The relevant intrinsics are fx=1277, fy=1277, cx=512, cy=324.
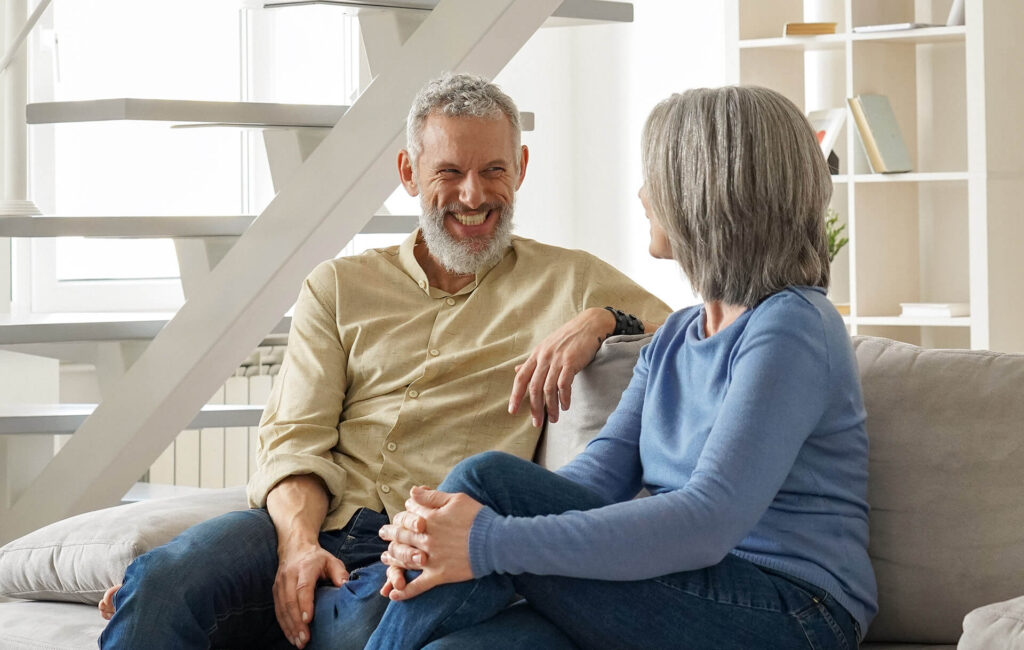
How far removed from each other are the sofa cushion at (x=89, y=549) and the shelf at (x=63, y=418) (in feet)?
2.45

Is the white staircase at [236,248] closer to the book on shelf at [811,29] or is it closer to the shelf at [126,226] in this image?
the shelf at [126,226]

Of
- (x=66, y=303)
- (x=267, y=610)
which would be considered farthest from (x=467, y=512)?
(x=66, y=303)

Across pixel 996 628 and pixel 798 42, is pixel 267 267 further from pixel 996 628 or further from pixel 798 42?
pixel 798 42

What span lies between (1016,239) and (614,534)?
2.70 metres

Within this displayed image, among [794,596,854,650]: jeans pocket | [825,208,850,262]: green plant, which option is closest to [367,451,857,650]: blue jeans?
[794,596,854,650]: jeans pocket

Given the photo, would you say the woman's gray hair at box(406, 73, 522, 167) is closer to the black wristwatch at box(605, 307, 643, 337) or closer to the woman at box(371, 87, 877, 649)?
the black wristwatch at box(605, 307, 643, 337)

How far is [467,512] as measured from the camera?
1.53 m

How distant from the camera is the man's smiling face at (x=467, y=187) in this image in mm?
2303

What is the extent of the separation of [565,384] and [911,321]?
222 centimetres

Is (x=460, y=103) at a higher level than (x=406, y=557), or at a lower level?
higher

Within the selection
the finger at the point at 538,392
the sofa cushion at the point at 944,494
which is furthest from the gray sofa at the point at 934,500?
the finger at the point at 538,392

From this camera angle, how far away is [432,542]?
5.00ft

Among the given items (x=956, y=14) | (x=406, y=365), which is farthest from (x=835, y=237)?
(x=406, y=365)

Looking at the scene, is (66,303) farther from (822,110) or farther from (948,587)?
(948,587)
